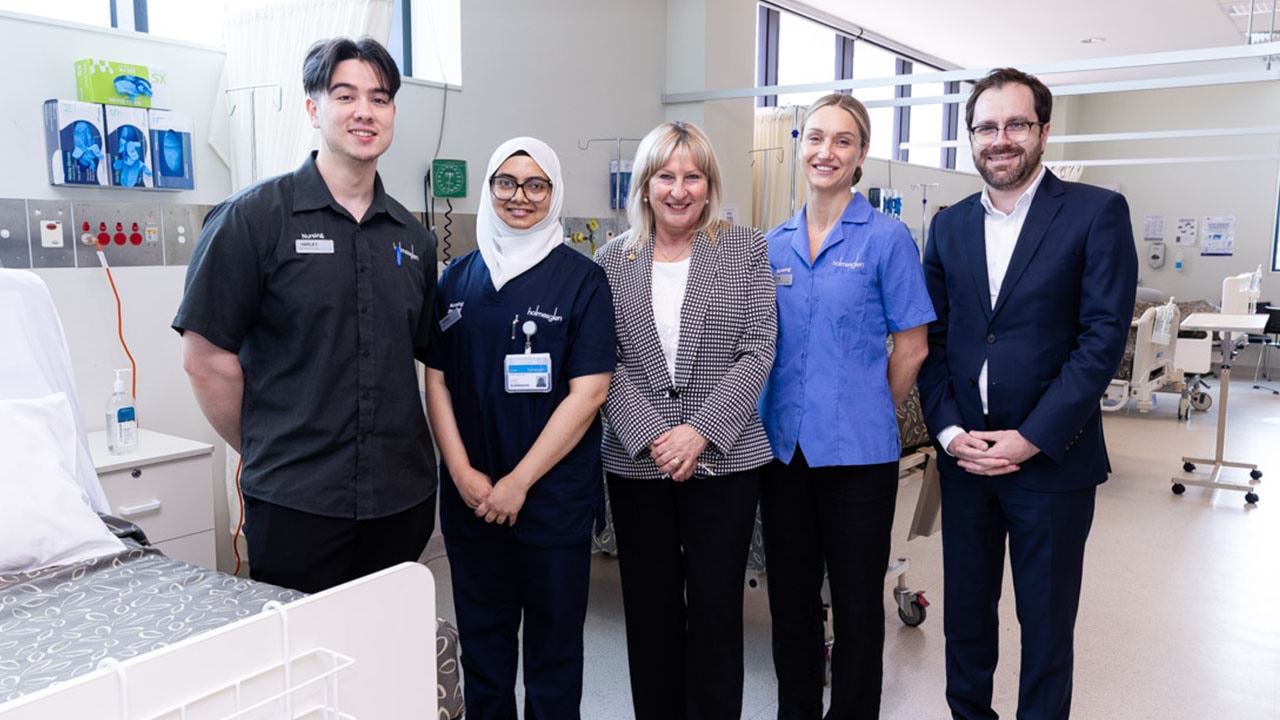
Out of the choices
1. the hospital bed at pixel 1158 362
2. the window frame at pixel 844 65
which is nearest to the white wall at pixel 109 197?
the window frame at pixel 844 65

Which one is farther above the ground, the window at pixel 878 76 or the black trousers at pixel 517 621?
the window at pixel 878 76

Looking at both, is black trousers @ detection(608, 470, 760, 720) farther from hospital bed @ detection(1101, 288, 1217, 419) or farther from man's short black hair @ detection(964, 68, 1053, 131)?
hospital bed @ detection(1101, 288, 1217, 419)

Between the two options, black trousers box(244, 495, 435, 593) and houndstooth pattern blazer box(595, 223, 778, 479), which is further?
houndstooth pattern blazer box(595, 223, 778, 479)

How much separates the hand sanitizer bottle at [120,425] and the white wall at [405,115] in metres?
0.33

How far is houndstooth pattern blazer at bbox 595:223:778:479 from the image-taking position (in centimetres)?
203

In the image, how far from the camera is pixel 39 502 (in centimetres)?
183

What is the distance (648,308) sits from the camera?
6.78 feet

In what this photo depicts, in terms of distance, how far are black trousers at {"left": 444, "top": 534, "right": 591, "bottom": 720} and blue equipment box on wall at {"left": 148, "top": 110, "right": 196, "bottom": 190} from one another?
1.91 meters

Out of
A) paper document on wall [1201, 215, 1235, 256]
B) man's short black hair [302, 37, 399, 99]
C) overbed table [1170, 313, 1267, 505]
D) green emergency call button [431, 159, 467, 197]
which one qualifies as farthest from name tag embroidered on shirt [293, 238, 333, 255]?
paper document on wall [1201, 215, 1235, 256]

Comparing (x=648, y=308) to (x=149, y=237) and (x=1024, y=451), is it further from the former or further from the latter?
(x=149, y=237)

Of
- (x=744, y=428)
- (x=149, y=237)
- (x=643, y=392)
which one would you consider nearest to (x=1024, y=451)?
(x=744, y=428)

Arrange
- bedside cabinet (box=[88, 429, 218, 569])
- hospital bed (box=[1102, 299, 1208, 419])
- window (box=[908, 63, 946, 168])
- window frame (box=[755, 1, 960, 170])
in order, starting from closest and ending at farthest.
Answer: bedside cabinet (box=[88, 429, 218, 569]), hospital bed (box=[1102, 299, 1208, 419]), window frame (box=[755, 1, 960, 170]), window (box=[908, 63, 946, 168])

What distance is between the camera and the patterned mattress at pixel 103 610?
1345mm

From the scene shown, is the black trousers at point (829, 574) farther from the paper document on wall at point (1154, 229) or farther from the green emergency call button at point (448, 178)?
the paper document on wall at point (1154, 229)
